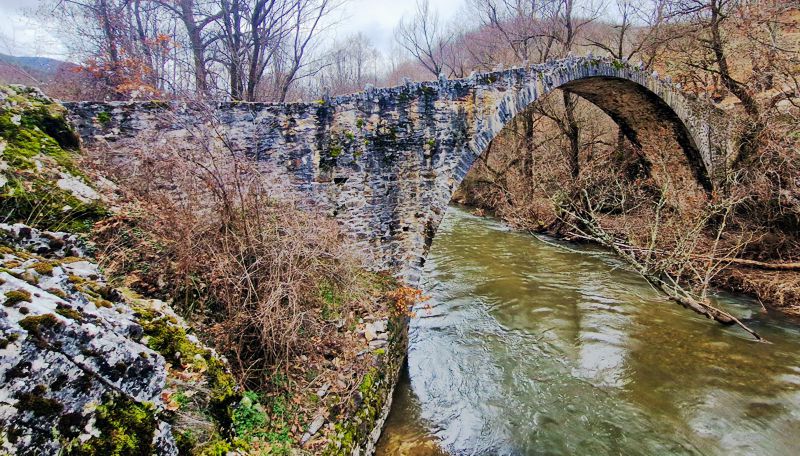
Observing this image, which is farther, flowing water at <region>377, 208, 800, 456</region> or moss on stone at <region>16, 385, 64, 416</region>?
flowing water at <region>377, 208, 800, 456</region>

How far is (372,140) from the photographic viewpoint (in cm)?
540

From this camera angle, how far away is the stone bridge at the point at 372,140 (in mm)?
5062

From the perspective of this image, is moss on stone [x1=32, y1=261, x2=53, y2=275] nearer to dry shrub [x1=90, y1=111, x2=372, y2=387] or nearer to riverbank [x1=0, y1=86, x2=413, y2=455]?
riverbank [x1=0, y1=86, x2=413, y2=455]

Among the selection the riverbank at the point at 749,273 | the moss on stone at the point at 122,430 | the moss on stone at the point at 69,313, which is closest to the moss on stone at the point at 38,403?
the moss on stone at the point at 122,430

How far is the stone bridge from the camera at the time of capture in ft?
16.6

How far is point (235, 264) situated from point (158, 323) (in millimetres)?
1312

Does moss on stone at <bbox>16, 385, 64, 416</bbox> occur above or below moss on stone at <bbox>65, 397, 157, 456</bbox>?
above

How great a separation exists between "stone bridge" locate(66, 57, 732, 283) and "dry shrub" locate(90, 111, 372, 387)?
3.39 ft

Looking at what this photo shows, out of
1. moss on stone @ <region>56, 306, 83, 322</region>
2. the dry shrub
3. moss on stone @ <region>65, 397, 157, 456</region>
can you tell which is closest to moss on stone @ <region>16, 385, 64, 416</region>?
moss on stone @ <region>65, 397, 157, 456</region>

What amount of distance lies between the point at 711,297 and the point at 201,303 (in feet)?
29.0

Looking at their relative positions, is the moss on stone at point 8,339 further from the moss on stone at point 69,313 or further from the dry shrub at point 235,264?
the dry shrub at point 235,264

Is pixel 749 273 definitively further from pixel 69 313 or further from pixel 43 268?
pixel 43 268

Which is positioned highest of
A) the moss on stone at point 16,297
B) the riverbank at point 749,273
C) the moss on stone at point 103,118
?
the moss on stone at point 103,118

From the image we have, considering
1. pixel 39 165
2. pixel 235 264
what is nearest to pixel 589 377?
pixel 235 264
